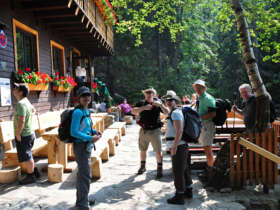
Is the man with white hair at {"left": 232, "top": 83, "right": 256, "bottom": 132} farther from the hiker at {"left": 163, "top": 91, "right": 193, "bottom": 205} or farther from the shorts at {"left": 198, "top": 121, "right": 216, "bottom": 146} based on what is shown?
the hiker at {"left": 163, "top": 91, "right": 193, "bottom": 205}

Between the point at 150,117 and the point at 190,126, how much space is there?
1426 mm

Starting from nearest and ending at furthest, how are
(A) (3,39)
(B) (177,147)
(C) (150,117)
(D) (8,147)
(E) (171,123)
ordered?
(B) (177,147) < (E) (171,123) < (C) (150,117) < (D) (8,147) < (A) (3,39)

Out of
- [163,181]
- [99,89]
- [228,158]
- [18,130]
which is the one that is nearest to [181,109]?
[228,158]

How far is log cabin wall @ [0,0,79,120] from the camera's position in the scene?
256 inches

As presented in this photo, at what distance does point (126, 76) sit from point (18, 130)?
21.7 meters

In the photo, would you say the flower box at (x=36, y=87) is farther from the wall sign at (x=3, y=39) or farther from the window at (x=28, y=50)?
the wall sign at (x=3, y=39)

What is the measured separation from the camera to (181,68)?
25.2 metres

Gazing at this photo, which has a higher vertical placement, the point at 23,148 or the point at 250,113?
the point at 250,113

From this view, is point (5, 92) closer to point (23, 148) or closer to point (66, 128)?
point (23, 148)

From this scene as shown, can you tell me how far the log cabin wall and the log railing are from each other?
5.54 m

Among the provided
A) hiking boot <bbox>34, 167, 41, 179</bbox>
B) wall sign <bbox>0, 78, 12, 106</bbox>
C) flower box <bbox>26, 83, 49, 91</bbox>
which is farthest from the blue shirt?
flower box <bbox>26, 83, 49, 91</bbox>

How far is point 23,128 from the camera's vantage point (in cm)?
456

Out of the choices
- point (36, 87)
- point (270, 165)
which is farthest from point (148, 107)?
point (36, 87)

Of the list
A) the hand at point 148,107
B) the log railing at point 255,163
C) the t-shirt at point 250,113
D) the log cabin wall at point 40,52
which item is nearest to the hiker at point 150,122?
the hand at point 148,107
